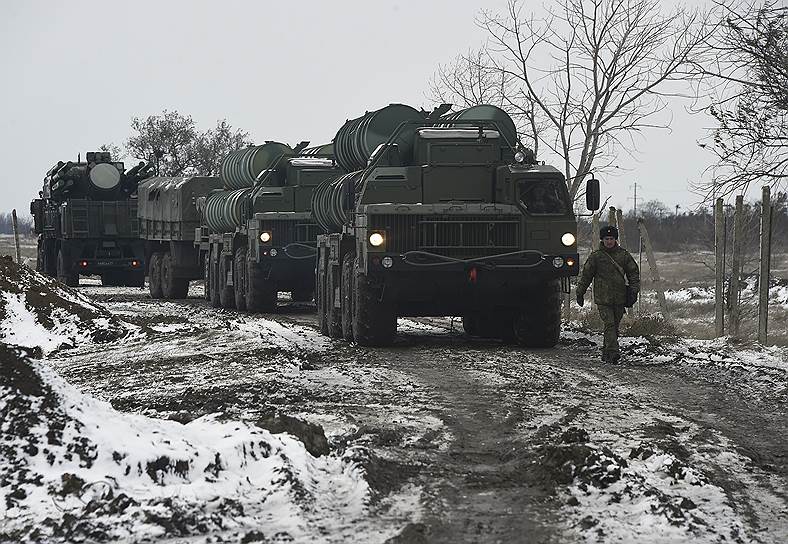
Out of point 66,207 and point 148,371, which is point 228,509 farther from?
point 66,207

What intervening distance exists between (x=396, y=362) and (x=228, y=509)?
8.35m

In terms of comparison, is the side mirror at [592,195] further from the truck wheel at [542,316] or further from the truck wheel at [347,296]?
the truck wheel at [347,296]

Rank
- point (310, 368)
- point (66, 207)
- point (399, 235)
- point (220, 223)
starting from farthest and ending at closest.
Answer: point (66, 207) → point (220, 223) → point (399, 235) → point (310, 368)

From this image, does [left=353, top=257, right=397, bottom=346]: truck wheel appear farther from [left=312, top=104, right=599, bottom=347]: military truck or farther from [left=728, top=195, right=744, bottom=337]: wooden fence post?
[left=728, top=195, right=744, bottom=337]: wooden fence post

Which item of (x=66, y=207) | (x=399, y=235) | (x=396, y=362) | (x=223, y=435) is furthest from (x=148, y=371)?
(x=66, y=207)

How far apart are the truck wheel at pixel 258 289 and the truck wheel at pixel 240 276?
75cm

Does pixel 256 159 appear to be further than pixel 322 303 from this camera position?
Yes

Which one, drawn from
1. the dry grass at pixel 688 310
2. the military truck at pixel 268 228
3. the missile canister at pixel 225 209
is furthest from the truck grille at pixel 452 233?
the missile canister at pixel 225 209

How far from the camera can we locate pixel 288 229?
25.0 m

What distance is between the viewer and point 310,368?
46.2 ft

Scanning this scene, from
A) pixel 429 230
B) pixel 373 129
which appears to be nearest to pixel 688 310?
pixel 373 129

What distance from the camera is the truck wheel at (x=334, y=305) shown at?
18.9 meters

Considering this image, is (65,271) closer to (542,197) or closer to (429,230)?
(429,230)

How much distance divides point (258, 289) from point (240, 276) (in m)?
1.24
